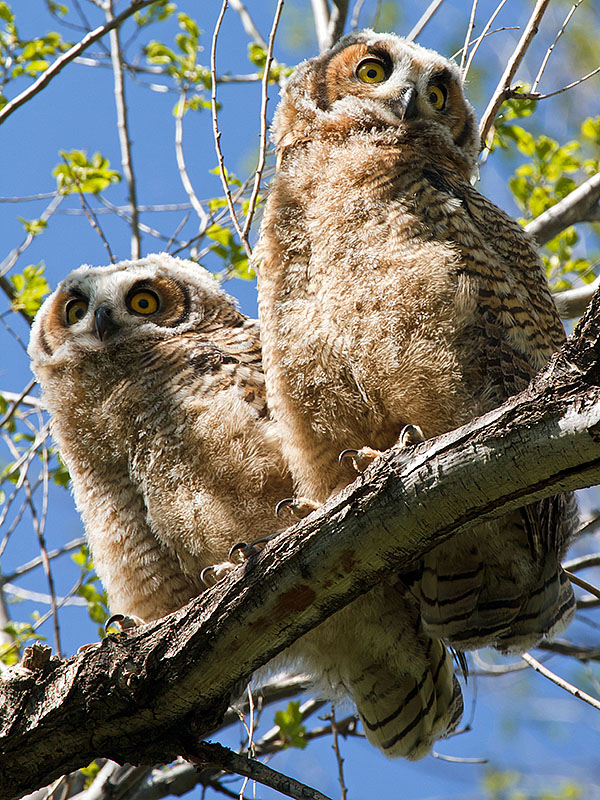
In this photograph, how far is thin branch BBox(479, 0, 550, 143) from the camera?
11.2 feet

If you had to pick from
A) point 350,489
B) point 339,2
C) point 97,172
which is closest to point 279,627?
point 350,489

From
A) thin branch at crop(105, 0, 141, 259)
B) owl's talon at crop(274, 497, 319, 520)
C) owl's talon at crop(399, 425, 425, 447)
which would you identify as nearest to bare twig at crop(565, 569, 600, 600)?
owl's talon at crop(399, 425, 425, 447)

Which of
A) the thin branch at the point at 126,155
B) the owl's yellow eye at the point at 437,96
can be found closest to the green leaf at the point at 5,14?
the thin branch at the point at 126,155

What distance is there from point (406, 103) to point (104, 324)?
146 cm

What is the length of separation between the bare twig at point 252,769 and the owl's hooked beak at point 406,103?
7.53ft

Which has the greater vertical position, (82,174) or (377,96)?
Answer: (82,174)

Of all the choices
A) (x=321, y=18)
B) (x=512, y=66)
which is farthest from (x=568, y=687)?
(x=321, y=18)

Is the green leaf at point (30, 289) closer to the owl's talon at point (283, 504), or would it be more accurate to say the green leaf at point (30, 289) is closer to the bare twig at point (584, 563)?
the owl's talon at point (283, 504)

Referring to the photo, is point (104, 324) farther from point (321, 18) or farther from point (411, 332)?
point (321, 18)

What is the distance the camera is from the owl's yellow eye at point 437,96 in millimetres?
3604

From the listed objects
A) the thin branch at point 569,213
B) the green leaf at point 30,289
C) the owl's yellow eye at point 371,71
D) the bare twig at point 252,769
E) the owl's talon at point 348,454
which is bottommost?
the bare twig at point 252,769

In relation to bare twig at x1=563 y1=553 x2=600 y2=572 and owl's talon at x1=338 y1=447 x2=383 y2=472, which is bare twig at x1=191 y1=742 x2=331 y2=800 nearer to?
owl's talon at x1=338 y1=447 x2=383 y2=472

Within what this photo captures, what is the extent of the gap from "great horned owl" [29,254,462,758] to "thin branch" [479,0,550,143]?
52.1 inches

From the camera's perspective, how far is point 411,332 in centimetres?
278
